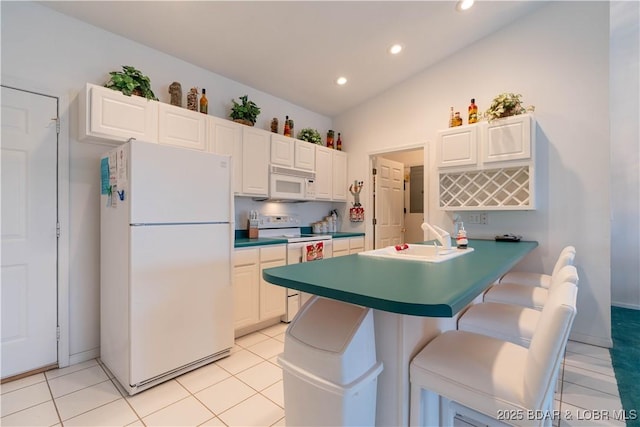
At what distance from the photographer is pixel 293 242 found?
125 inches

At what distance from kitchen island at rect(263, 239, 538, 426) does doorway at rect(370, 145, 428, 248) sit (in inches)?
94.2

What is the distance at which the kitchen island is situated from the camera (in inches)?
35.5

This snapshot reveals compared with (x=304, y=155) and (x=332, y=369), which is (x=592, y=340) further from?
(x=304, y=155)

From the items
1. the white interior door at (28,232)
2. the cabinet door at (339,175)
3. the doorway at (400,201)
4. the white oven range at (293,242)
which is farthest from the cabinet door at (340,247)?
the white interior door at (28,232)

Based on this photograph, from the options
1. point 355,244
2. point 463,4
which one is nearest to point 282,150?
point 355,244

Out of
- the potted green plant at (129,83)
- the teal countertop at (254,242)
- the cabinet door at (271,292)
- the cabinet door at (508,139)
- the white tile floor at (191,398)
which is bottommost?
the white tile floor at (191,398)

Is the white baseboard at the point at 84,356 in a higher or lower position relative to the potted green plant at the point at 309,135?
lower

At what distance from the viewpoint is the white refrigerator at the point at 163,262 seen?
1930 mm

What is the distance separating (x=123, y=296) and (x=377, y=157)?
Result: 3422 mm

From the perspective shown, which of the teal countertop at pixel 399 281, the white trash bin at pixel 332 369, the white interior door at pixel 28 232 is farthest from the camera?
the white interior door at pixel 28 232

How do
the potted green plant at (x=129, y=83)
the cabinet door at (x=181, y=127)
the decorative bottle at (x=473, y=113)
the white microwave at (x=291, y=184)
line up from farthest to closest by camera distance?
the white microwave at (x=291, y=184) → the decorative bottle at (x=473, y=113) → the cabinet door at (x=181, y=127) → the potted green plant at (x=129, y=83)

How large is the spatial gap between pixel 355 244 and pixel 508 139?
84.4 inches

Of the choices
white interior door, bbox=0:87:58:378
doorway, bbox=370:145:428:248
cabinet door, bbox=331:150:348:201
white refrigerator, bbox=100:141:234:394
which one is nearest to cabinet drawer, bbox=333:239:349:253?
doorway, bbox=370:145:428:248

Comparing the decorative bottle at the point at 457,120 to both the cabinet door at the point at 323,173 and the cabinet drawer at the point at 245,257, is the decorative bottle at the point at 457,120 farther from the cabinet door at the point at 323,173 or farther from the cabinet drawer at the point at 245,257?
the cabinet drawer at the point at 245,257
